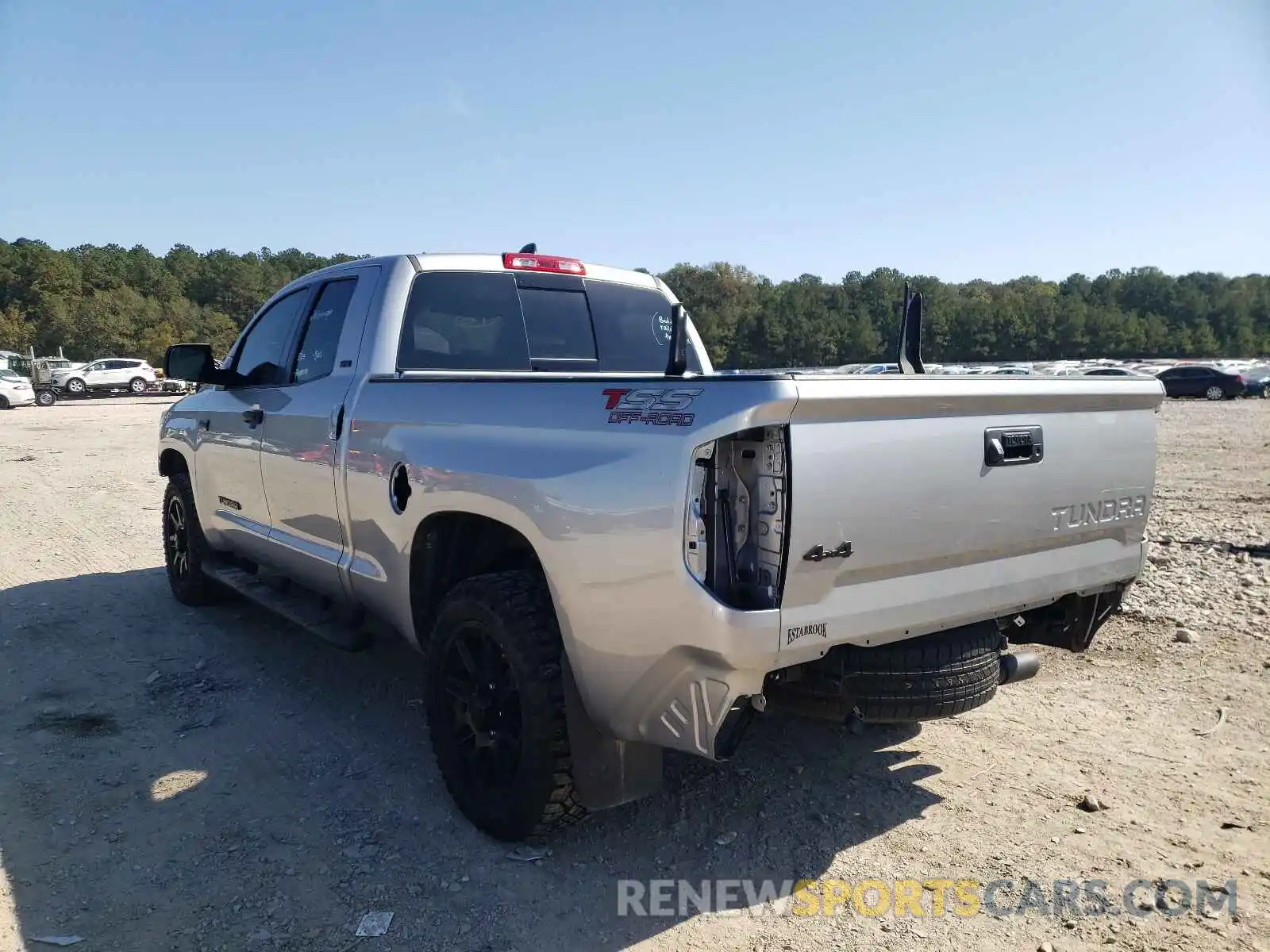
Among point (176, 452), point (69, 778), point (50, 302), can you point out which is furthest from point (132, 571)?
point (50, 302)

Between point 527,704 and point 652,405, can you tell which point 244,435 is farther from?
point 652,405

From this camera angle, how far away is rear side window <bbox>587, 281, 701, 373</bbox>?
4.54 m

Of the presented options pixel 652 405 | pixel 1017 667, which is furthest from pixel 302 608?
pixel 1017 667

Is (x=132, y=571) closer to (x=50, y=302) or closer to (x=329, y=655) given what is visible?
(x=329, y=655)

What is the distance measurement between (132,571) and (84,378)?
129 ft

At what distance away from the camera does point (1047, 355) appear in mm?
89562

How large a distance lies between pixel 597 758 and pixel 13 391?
37.8m

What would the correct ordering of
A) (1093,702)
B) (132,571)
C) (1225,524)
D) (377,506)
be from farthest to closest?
(1225,524), (132,571), (1093,702), (377,506)

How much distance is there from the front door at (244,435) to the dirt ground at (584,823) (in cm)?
76

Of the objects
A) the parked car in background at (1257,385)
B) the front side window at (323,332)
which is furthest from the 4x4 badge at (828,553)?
the parked car in background at (1257,385)

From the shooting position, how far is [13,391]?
32438 millimetres

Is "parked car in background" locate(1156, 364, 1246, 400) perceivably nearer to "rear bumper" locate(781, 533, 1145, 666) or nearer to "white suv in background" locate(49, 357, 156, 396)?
"rear bumper" locate(781, 533, 1145, 666)

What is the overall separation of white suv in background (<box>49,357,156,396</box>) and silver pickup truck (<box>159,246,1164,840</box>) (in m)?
42.8

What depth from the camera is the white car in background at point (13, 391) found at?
3228cm
